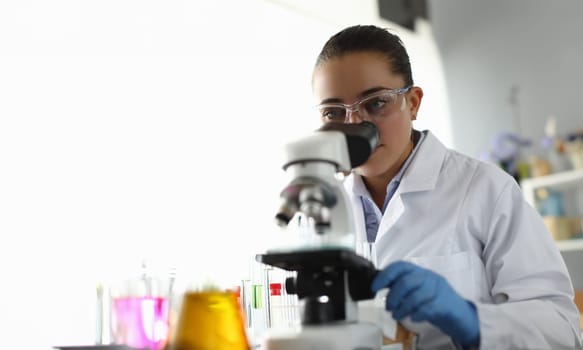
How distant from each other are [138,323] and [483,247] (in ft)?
2.36

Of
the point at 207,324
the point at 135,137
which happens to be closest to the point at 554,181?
the point at 135,137

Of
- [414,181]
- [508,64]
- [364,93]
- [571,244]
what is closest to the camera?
[364,93]

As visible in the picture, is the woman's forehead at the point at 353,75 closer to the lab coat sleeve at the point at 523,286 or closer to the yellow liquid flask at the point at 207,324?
the lab coat sleeve at the point at 523,286

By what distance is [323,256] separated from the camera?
749 millimetres

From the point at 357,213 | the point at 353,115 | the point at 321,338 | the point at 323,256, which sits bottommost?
the point at 321,338

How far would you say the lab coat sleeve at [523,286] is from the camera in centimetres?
93

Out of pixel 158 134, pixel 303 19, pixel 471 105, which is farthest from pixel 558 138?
pixel 158 134

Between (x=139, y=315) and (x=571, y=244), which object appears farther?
(x=571, y=244)

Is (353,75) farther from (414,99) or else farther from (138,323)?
(138,323)

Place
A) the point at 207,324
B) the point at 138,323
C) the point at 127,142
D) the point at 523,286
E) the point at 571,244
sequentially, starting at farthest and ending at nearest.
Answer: the point at 571,244 → the point at 127,142 → the point at 523,286 → the point at 138,323 → the point at 207,324

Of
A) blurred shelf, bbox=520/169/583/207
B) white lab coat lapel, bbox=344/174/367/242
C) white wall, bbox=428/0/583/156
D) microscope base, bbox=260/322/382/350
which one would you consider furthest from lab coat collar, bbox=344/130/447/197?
white wall, bbox=428/0/583/156

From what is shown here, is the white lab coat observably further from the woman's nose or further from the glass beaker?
the glass beaker

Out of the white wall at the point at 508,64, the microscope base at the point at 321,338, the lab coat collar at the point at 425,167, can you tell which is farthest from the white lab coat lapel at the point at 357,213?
the white wall at the point at 508,64

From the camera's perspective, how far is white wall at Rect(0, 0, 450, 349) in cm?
183
